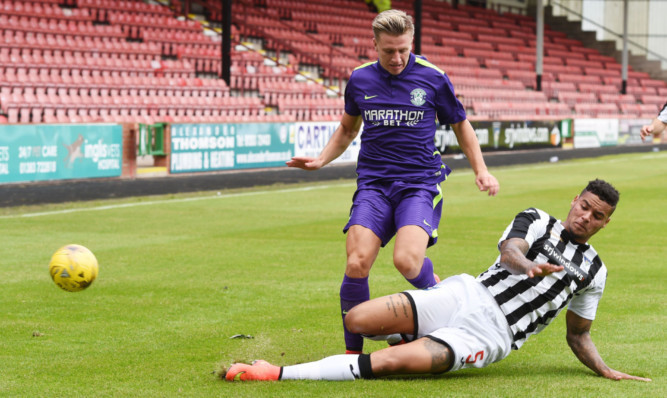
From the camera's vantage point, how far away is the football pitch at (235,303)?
16.7 ft

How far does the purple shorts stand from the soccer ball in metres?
1.94

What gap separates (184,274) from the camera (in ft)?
29.9

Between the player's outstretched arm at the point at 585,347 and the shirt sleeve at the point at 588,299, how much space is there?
29 millimetres

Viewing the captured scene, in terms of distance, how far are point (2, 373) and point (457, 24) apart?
41.6 meters

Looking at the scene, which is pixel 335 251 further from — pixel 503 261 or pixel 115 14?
pixel 115 14

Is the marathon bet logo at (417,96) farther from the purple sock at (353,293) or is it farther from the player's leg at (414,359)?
the player's leg at (414,359)

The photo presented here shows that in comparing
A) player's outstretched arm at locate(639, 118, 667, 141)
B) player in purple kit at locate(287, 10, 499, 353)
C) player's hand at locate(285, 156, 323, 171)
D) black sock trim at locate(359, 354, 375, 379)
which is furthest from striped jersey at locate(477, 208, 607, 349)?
player's outstretched arm at locate(639, 118, 667, 141)

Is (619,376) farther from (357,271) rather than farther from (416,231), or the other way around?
(357,271)

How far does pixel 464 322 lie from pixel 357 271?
734mm

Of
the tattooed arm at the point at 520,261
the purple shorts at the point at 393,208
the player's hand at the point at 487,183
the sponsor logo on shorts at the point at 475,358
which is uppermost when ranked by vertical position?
the player's hand at the point at 487,183

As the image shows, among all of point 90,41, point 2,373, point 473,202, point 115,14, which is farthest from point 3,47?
point 2,373

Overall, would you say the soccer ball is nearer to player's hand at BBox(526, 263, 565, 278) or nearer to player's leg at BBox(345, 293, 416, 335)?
player's leg at BBox(345, 293, 416, 335)

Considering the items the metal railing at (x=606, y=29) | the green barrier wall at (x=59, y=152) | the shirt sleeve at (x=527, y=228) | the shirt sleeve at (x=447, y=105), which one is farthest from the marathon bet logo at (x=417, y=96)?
the metal railing at (x=606, y=29)

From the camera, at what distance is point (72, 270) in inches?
256
